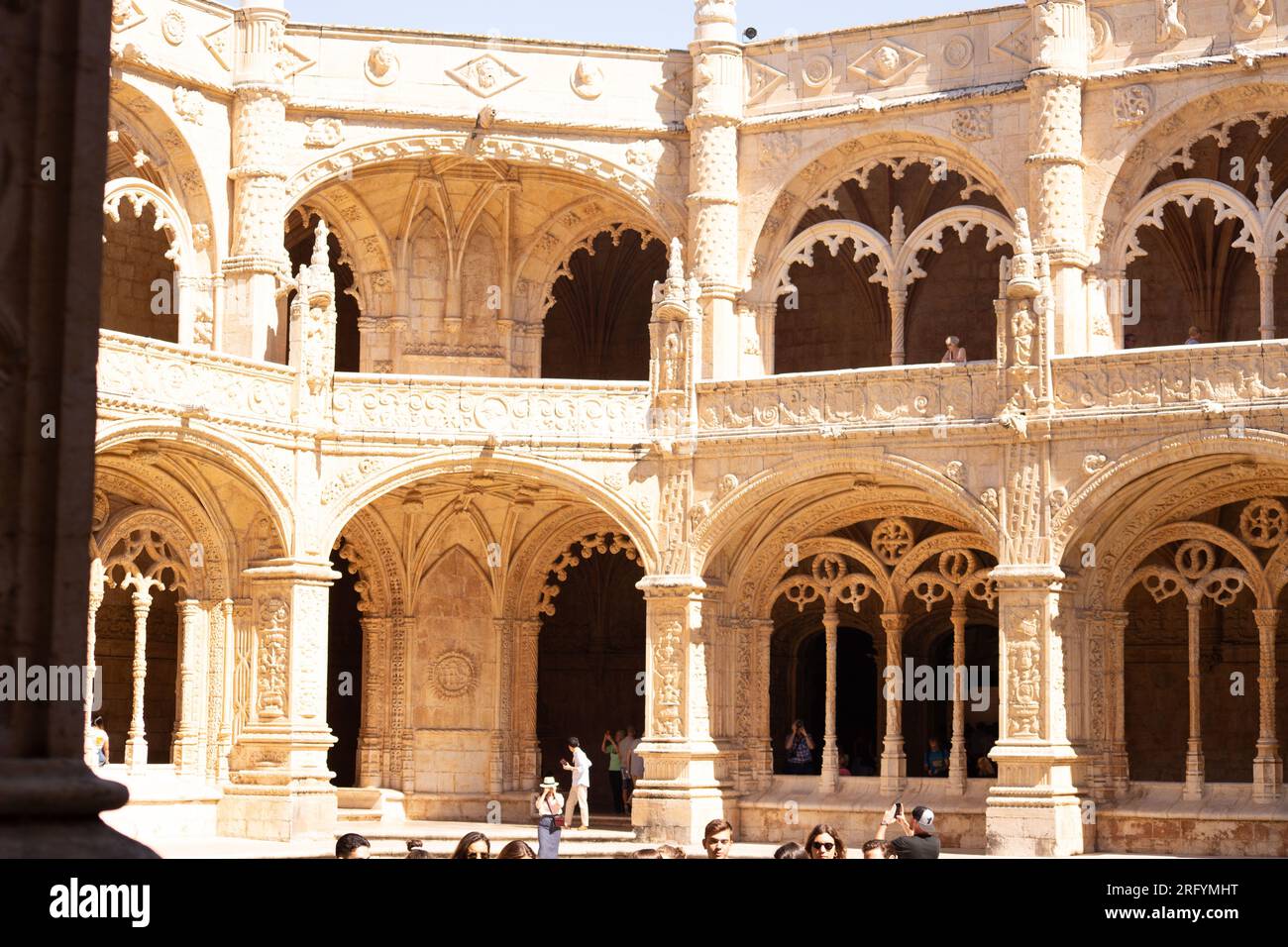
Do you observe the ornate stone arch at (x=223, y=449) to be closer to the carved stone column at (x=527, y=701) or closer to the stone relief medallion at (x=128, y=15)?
the carved stone column at (x=527, y=701)

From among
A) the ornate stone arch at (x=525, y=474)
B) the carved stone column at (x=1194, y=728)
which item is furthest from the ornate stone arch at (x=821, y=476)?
the carved stone column at (x=1194, y=728)

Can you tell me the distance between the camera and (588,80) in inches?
1033

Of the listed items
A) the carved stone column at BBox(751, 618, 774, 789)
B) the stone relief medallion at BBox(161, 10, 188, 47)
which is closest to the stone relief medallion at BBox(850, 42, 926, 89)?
the carved stone column at BBox(751, 618, 774, 789)

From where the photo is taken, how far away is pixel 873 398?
23000mm

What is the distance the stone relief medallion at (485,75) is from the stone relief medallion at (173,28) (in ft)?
11.3

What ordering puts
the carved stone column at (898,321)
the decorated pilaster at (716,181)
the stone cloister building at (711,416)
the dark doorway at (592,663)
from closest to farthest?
the stone cloister building at (711,416)
the carved stone column at (898,321)
the decorated pilaster at (716,181)
the dark doorway at (592,663)

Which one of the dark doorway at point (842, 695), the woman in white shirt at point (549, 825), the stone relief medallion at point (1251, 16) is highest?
the stone relief medallion at point (1251, 16)

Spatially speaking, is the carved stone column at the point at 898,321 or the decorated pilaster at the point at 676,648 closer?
the decorated pilaster at the point at 676,648

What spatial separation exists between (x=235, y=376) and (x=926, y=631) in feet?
37.0

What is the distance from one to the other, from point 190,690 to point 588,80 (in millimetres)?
9245

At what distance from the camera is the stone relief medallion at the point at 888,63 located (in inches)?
990

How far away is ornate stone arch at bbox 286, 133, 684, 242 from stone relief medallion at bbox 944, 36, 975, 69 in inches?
154

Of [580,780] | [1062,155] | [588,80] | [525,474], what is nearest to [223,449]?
[525,474]

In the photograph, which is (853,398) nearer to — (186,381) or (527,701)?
(527,701)
